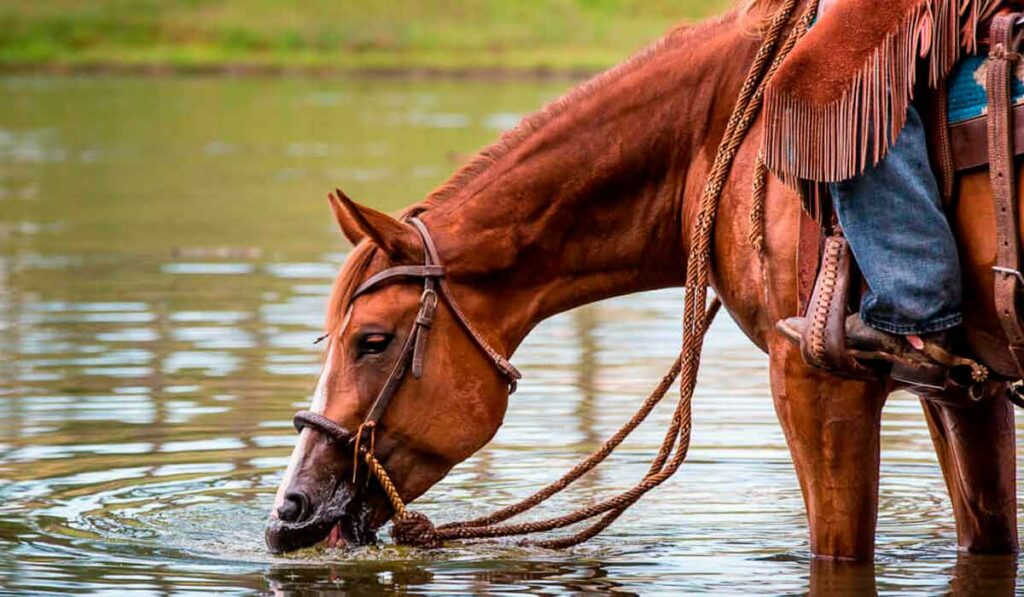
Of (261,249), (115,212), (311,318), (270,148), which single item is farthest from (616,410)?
(270,148)

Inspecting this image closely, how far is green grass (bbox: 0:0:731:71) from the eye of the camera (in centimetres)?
5150

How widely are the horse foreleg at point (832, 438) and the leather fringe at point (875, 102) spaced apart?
0.63 metres


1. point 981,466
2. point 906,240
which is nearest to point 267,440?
point 981,466

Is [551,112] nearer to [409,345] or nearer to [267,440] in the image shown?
[409,345]

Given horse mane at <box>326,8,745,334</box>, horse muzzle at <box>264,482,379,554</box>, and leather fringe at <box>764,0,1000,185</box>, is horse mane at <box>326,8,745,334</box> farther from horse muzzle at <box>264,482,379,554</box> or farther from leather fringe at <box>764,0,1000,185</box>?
leather fringe at <box>764,0,1000,185</box>

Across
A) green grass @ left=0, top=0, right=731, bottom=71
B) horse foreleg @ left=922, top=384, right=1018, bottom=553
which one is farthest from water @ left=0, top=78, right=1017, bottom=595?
green grass @ left=0, top=0, right=731, bottom=71

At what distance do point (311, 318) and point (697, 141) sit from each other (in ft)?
23.0

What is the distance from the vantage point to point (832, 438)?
5652 mm

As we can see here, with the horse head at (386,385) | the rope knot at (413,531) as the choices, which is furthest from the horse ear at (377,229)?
the rope knot at (413,531)

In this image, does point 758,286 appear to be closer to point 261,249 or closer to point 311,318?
point 311,318

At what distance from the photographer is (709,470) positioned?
8328mm

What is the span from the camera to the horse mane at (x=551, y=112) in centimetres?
606

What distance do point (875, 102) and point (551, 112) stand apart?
122 centimetres

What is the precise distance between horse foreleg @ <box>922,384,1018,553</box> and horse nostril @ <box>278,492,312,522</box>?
198cm
